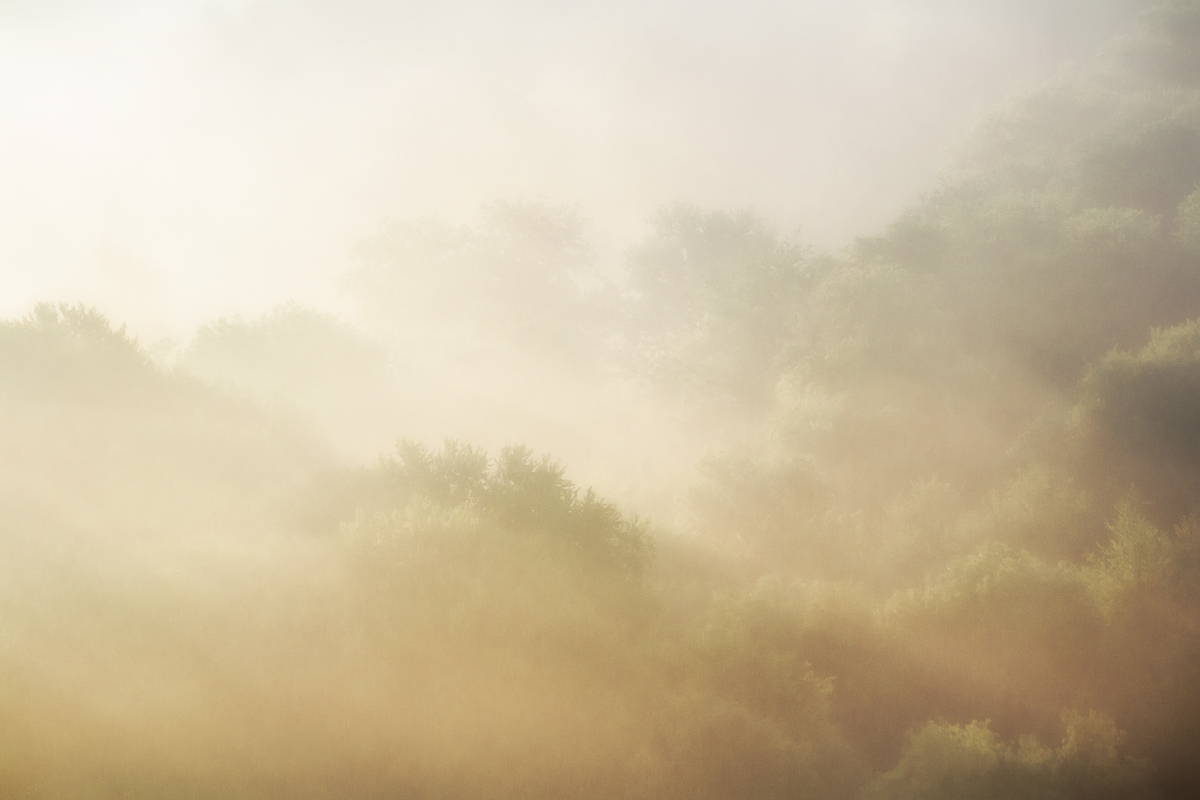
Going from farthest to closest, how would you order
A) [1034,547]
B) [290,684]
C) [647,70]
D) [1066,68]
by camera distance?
[647,70], [1066,68], [1034,547], [290,684]

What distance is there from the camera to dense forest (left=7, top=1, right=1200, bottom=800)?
10.5 m

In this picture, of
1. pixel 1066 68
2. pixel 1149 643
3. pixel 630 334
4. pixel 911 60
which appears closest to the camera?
pixel 1149 643

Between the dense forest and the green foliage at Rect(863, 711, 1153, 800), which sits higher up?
the dense forest

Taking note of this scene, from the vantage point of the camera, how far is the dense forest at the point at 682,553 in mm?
10508

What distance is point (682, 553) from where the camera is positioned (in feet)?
78.1

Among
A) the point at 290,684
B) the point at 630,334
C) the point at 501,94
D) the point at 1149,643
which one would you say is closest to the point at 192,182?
the point at 501,94

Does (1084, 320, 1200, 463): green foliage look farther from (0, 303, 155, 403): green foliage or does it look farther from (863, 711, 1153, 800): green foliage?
(0, 303, 155, 403): green foliage

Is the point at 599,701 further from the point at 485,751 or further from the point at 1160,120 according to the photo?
the point at 1160,120

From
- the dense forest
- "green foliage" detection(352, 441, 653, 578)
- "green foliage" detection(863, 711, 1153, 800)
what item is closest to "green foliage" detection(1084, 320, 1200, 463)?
the dense forest

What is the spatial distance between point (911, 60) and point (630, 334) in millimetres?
45588

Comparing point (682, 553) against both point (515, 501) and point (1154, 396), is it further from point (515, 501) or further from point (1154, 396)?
point (1154, 396)

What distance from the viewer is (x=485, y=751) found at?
11.3 metres

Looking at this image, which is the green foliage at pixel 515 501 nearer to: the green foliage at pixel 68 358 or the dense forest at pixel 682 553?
the dense forest at pixel 682 553

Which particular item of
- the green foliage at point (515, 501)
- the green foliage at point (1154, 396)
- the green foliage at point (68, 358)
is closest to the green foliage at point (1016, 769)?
the green foliage at point (515, 501)
